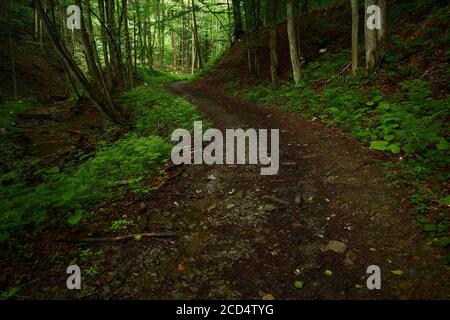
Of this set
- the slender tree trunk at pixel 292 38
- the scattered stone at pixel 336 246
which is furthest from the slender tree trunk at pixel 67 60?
the scattered stone at pixel 336 246

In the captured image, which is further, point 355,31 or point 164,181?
point 355,31

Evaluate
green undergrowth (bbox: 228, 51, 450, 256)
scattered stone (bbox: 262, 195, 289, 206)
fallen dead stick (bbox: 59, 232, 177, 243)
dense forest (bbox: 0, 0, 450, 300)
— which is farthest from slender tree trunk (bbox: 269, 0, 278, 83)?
fallen dead stick (bbox: 59, 232, 177, 243)

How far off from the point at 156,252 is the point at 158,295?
871 mm

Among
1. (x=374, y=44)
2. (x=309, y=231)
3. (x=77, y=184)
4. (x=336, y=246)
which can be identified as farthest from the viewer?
(x=374, y=44)

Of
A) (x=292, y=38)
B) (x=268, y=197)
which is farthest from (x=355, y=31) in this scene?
(x=268, y=197)

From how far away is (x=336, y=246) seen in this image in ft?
14.7

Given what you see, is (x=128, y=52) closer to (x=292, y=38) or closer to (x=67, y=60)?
(x=67, y=60)

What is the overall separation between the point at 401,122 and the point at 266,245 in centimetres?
476

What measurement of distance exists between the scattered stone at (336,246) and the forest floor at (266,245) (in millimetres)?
14

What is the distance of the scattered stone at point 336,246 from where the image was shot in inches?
173

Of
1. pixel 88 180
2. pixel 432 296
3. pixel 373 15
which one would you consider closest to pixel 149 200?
pixel 88 180

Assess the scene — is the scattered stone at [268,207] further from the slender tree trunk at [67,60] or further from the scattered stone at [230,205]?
the slender tree trunk at [67,60]
